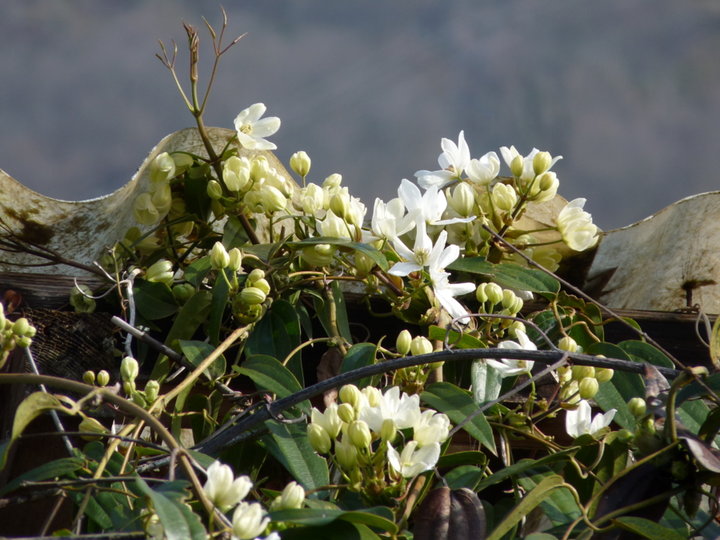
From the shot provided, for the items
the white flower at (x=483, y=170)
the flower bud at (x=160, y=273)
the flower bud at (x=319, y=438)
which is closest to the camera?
the flower bud at (x=319, y=438)

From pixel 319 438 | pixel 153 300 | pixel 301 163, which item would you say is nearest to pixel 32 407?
pixel 319 438

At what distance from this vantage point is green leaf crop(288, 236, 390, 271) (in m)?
0.94

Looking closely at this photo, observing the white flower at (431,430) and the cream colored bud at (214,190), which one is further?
the cream colored bud at (214,190)

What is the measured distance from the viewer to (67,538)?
52 cm

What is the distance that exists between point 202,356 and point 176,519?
40 centimetres

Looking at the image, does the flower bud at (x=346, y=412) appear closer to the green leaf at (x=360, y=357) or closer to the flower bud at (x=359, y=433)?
the flower bud at (x=359, y=433)

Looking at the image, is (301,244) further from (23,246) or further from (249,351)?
(23,246)

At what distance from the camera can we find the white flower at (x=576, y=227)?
1.15 meters

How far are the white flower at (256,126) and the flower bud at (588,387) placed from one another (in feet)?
1.69

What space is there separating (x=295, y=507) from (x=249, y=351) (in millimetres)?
354

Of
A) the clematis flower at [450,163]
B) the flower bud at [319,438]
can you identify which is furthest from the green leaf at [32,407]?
the clematis flower at [450,163]

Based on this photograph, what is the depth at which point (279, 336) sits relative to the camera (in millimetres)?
979

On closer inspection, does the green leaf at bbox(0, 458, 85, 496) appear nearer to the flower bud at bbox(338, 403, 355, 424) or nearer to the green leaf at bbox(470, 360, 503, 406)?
the flower bud at bbox(338, 403, 355, 424)

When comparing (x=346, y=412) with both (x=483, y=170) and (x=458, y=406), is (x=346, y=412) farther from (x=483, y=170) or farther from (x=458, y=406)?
(x=483, y=170)
